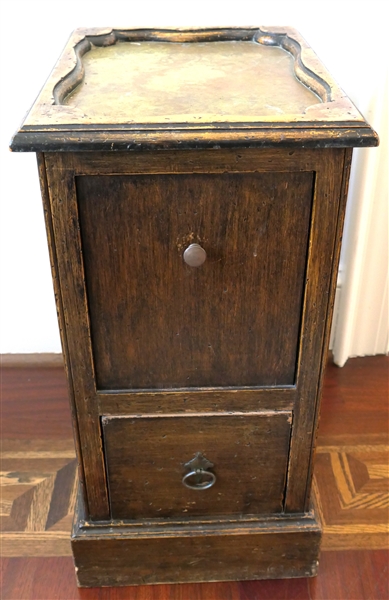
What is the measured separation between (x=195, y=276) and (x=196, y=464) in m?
0.39

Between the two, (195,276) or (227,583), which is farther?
(227,583)

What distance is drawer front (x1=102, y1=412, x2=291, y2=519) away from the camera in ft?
3.84

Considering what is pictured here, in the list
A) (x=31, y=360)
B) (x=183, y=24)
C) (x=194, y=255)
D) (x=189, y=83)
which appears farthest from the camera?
(x=31, y=360)

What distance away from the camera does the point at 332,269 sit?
3.35ft

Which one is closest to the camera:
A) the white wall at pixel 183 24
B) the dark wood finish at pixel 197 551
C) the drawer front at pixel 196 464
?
the drawer front at pixel 196 464

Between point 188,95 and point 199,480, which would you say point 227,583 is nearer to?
point 199,480

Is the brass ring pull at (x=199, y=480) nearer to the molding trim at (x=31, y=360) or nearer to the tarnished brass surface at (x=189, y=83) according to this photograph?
the tarnished brass surface at (x=189, y=83)

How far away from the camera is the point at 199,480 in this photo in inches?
48.3

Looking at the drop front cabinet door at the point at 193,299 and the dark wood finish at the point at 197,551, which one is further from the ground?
the drop front cabinet door at the point at 193,299

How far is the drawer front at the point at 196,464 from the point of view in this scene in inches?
46.1

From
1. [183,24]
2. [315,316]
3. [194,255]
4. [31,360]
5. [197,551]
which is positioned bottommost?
[31,360]

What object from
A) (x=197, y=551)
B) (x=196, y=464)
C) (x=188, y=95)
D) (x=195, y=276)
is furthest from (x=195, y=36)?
(x=197, y=551)

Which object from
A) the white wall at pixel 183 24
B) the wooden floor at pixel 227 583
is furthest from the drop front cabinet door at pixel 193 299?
the white wall at pixel 183 24

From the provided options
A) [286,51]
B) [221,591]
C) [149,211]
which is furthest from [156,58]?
[221,591]
